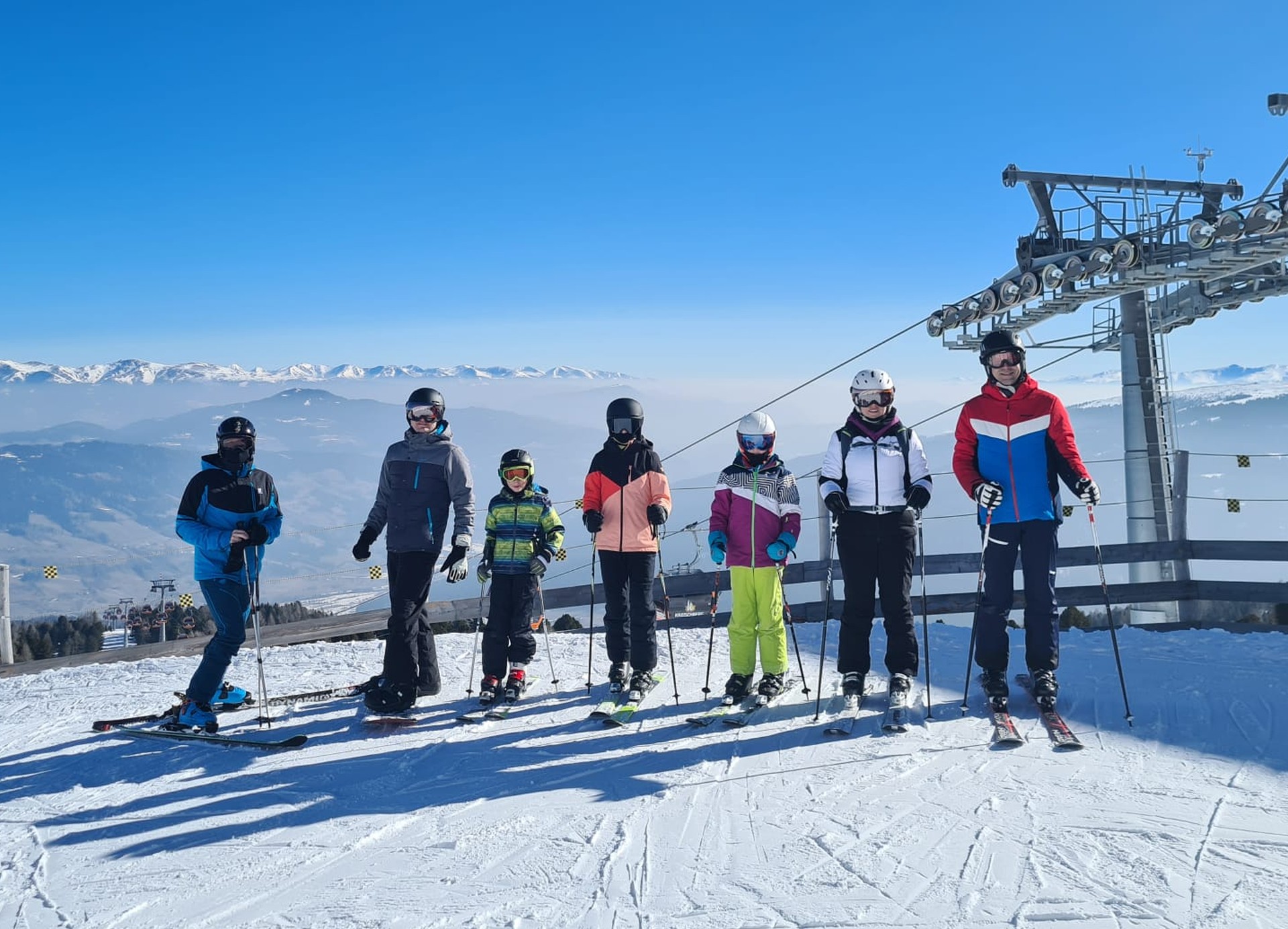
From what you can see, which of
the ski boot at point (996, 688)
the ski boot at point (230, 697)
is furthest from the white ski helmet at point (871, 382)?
the ski boot at point (230, 697)

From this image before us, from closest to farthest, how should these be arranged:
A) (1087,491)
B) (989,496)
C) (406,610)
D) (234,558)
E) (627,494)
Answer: (1087,491) < (989,496) < (234,558) < (406,610) < (627,494)

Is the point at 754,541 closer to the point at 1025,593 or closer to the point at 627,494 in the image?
the point at 627,494

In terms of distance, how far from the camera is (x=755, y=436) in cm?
570

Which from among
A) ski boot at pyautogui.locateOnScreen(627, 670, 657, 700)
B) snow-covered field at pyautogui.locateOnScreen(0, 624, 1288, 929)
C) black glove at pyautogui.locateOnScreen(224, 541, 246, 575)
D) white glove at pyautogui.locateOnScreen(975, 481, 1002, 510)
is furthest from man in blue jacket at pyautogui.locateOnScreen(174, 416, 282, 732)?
white glove at pyautogui.locateOnScreen(975, 481, 1002, 510)

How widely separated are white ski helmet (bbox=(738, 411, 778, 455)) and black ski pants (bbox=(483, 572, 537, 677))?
179 cm

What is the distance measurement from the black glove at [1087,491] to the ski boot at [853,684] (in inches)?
67.3

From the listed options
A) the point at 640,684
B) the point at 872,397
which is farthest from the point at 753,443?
the point at 640,684

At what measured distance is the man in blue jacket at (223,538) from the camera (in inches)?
210

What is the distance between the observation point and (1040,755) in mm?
4434

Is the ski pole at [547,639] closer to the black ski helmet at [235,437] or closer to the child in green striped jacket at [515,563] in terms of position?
the child in green striped jacket at [515,563]

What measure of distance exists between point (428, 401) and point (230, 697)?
99.9 inches

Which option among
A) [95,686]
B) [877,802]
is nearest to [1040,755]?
[877,802]

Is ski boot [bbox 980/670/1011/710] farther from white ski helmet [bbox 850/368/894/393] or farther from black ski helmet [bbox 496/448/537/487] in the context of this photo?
black ski helmet [bbox 496/448/537/487]

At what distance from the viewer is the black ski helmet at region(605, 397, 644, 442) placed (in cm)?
593
